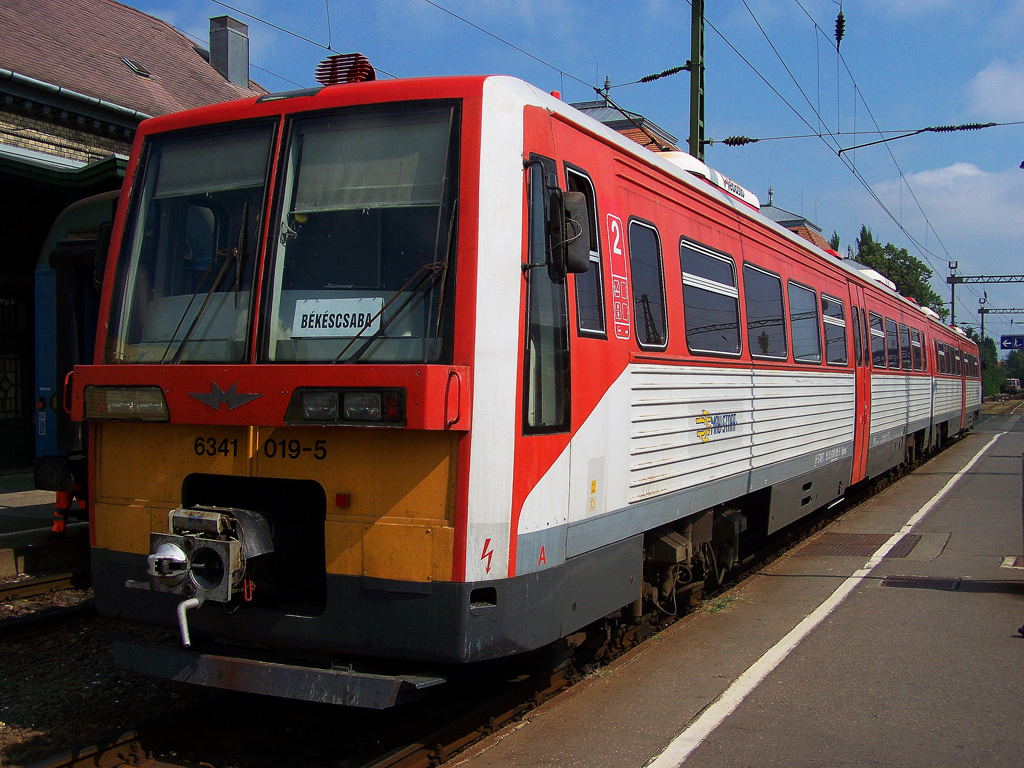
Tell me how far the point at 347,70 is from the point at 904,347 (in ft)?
41.9

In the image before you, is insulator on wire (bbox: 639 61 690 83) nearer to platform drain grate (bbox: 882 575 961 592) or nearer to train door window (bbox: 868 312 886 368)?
train door window (bbox: 868 312 886 368)

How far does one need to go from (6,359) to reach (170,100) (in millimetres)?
7090

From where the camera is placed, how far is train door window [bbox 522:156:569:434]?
4180mm

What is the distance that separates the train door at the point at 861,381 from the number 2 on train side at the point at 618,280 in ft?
22.5

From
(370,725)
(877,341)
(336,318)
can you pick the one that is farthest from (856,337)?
(336,318)

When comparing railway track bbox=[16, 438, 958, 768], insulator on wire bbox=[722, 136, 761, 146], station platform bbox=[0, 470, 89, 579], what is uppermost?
insulator on wire bbox=[722, 136, 761, 146]

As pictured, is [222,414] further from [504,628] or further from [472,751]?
[472,751]

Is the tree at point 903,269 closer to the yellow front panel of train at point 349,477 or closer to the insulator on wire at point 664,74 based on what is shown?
the insulator on wire at point 664,74

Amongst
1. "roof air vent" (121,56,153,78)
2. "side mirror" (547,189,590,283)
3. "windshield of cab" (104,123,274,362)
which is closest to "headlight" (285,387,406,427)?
"windshield of cab" (104,123,274,362)

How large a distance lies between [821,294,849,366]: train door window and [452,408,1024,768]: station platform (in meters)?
→ 2.27

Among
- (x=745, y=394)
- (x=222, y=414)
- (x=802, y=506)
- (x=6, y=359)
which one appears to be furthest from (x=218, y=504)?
(x=6, y=359)

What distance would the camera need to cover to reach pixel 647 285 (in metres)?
5.48

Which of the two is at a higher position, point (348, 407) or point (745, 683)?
point (348, 407)

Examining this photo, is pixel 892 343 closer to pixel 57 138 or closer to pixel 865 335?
pixel 865 335
